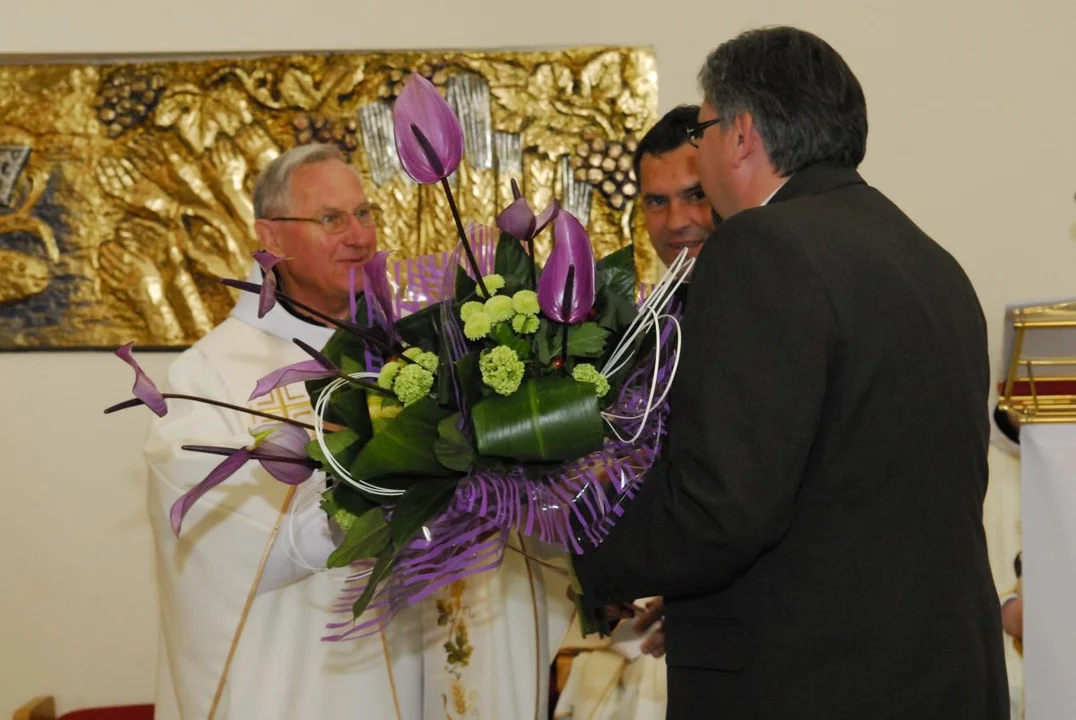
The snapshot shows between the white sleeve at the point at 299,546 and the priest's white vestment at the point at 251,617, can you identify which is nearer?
the white sleeve at the point at 299,546

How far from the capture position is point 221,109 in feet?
12.7

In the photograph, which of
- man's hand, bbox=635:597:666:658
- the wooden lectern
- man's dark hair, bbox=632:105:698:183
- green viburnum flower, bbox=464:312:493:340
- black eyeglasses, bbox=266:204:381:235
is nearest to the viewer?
green viburnum flower, bbox=464:312:493:340

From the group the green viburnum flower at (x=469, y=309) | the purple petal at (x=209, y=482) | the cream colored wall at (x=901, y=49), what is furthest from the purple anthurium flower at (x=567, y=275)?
the cream colored wall at (x=901, y=49)

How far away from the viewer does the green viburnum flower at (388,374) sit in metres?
1.83

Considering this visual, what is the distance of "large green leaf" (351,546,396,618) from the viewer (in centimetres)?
183

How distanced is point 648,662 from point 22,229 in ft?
8.59

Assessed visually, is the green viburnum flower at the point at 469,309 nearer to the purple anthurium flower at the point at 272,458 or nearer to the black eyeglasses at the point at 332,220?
the purple anthurium flower at the point at 272,458

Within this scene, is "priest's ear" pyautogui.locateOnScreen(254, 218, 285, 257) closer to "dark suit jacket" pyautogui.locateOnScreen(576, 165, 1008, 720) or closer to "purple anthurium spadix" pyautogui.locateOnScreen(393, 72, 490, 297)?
"purple anthurium spadix" pyautogui.locateOnScreen(393, 72, 490, 297)

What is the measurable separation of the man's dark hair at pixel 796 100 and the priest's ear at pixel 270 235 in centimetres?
146

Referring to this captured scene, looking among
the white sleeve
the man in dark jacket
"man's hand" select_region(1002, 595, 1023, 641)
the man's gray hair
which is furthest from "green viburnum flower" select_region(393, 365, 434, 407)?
"man's hand" select_region(1002, 595, 1023, 641)

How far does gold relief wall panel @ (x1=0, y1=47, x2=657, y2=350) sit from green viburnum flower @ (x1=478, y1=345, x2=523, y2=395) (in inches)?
83.8

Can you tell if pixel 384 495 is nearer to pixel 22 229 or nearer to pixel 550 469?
pixel 550 469

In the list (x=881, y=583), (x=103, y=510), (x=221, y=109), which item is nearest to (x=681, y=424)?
(x=881, y=583)

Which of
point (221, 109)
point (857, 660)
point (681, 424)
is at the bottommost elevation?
point (857, 660)
